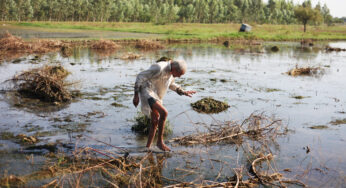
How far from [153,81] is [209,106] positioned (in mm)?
4128

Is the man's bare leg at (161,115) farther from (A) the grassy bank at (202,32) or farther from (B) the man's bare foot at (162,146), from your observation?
(A) the grassy bank at (202,32)

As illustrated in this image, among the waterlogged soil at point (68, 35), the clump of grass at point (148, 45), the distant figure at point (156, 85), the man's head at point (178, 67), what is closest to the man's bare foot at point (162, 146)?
the distant figure at point (156, 85)

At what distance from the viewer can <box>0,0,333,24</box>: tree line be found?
261ft

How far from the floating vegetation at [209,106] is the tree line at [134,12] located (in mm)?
69637

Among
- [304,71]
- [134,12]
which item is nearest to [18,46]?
[304,71]

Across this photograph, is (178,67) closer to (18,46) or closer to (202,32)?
(18,46)

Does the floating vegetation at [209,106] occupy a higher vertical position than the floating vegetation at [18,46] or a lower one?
lower

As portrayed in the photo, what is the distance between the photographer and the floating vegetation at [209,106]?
30.7ft

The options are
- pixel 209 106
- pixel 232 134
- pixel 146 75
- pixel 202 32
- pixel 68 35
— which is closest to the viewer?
pixel 146 75

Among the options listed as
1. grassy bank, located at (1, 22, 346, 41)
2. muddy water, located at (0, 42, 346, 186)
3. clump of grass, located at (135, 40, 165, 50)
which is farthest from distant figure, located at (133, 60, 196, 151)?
grassy bank, located at (1, 22, 346, 41)

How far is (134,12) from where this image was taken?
99.2 metres

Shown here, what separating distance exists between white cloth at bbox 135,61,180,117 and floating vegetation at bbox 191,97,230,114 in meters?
3.80

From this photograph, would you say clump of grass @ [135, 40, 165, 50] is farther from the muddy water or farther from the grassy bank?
the muddy water

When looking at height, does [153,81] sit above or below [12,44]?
below
